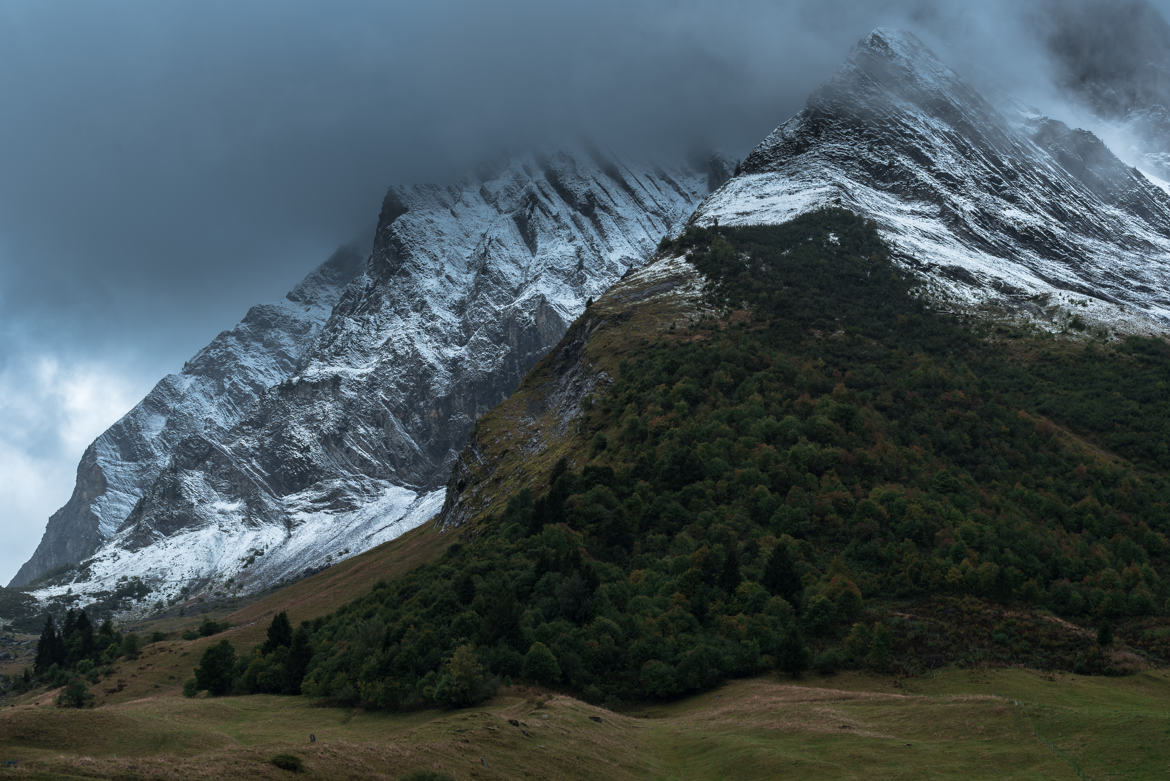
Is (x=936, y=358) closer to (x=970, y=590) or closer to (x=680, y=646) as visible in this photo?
(x=970, y=590)

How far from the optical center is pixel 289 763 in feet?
123

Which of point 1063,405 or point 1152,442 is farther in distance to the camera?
point 1063,405

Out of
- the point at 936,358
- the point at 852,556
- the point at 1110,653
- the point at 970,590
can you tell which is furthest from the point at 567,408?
the point at 1110,653

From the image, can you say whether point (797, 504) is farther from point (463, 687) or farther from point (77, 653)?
point (77, 653)

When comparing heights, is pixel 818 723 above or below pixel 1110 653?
above

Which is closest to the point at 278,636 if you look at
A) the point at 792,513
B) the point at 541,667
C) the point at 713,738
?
the point at 541,667

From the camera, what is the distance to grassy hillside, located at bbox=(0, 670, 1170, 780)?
131ft

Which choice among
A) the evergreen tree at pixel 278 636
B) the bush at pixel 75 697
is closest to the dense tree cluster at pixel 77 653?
the bush at pixel 75 697

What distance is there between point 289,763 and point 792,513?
65.3 metres

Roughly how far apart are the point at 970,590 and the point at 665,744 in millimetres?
39270

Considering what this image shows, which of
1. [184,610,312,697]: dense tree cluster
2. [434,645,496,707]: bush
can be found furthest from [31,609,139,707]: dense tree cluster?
[434,645,496,707]: bush

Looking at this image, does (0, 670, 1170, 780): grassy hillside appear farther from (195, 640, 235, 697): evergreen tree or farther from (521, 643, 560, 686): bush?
(195, 640, 235, 697): evergreen tree

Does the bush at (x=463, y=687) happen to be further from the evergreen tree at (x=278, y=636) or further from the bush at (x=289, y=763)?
the evergreen tree at (x=278, y=636)

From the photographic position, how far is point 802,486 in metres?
98.1
